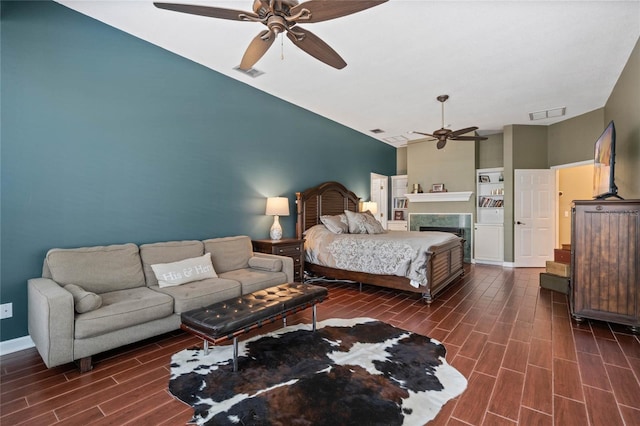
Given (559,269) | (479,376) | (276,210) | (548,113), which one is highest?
(548,113)

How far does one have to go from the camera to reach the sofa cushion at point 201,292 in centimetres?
265

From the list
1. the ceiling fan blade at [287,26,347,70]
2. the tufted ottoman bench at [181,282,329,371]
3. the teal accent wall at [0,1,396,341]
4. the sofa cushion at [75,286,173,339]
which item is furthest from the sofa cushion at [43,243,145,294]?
the ceiling fan blade at [287,26,347,70]

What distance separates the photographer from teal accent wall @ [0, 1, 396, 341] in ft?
8.38

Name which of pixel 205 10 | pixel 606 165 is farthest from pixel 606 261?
pixel 205 10

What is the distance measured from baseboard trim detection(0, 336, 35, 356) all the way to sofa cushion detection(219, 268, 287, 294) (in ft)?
5.50

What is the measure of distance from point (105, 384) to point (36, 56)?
284cm

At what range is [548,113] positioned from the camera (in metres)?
5.55

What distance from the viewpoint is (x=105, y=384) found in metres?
2.05

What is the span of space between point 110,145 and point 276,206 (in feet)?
7.13

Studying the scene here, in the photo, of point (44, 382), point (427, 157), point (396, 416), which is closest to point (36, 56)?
point (44, 382)

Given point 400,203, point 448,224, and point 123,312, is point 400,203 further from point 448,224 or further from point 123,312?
point 123,312

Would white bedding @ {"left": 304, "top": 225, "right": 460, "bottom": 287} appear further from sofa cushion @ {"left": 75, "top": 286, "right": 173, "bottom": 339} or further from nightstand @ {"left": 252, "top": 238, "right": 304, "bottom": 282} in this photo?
sofa cushion @ {"left": 75, "top": 286, "right": 173, "bottom": 339}

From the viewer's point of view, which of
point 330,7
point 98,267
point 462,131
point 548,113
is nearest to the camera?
point 330,7

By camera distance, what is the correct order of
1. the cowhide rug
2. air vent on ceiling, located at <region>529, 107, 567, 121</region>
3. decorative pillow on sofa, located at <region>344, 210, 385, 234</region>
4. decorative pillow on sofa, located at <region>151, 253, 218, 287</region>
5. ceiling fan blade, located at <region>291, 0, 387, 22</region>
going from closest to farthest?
the cowhide rug → ceiling fan blade, located at <region>291, 0, 387, 22</region> → decorative pillow on sofa, located at <region>151, 253, 218, 287</region> → decorative pillow on sofa, located at <region>344, 210, 385, 234</region> → air vent on ceiling, located at <region>529, 107, 567, 121</region>
